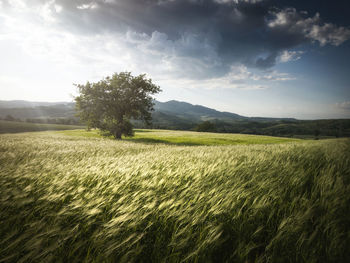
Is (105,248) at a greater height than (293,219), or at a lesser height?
lesser

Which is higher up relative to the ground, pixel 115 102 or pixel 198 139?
pixel 115 102

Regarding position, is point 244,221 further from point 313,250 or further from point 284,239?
point 313,250

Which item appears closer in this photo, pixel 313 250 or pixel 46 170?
pixel 313 250

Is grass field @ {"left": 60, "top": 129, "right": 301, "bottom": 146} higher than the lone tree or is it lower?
lower

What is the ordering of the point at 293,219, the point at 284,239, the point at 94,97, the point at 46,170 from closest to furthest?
the point at 284,239 < the point at 293,219 < the point at 46,170 < the point at 94,97

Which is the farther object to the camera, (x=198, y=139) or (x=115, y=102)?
→ (x=198, y=139)

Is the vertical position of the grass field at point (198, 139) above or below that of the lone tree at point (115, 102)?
below

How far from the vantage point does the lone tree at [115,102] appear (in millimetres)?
26078

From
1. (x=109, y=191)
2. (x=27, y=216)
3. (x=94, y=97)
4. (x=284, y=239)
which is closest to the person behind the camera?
(x=284, y=239)

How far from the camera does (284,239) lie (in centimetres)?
128

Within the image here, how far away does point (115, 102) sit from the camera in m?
26.5

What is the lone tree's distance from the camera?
2608 centimetres

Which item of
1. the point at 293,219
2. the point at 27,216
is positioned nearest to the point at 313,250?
the point at 293,219

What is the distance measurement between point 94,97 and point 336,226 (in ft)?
97.0
